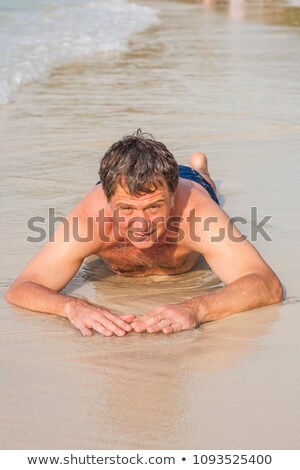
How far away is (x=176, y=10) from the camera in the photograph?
23.2 meters

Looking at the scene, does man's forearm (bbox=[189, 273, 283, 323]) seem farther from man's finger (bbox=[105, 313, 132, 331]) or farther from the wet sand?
man's finger (bbox=[105, 313, 132, 331])

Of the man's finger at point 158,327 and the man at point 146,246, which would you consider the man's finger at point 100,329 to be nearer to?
the man at point 146,246

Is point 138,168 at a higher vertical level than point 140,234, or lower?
higher

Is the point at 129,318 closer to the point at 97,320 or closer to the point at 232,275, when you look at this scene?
the point at 97,320

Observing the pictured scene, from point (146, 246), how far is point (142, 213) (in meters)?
0.24

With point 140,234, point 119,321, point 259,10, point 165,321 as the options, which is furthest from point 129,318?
point 259,10

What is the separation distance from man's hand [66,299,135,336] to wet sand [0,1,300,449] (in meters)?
0.04

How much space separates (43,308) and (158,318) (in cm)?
55

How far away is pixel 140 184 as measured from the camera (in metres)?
3.64

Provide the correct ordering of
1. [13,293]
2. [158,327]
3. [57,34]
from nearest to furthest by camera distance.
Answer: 1. [158,327]
2. [13,293]
3. [57,34]

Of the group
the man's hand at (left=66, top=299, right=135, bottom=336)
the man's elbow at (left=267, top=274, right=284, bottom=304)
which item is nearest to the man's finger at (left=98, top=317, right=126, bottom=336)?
the man's hand at (left=66, top=299, right=135, bottom=336)

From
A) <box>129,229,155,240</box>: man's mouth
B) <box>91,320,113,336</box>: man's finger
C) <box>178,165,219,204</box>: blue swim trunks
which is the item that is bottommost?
<box>91,320,113,336</box>: man's finger

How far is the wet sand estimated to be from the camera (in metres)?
2.74
